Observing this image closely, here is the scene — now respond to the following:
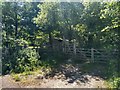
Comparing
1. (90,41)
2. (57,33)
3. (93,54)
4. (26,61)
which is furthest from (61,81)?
(57,33)

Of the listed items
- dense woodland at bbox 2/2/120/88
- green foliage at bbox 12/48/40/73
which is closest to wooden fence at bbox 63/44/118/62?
dense woodland at bbox 2/2/120/88

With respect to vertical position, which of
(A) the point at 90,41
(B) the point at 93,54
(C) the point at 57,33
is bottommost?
(B) the point at 93,54

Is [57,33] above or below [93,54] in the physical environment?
above

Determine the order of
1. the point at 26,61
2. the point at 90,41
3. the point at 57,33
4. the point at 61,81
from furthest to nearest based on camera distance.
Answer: the point at 57,33 < the point at 90,41 < the point at 26,61 < the point at 61,81

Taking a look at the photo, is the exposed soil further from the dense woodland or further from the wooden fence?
the wooden fence

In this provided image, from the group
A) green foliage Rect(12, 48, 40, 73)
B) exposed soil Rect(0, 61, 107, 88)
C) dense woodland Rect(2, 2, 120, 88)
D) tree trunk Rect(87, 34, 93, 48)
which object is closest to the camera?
exposed soil Rect(0, 61, 107, 88)

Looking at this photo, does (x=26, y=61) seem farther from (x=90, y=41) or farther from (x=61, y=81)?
(x=90, y=41)

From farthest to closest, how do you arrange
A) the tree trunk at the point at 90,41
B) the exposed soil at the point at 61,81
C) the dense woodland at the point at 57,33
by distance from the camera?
the tree trunk at the point at 90,41
the dense woodland at the point at 57,33
the exposed soil at the point at 61,81

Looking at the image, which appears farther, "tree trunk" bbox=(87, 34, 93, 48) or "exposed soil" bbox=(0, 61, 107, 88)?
"tree trunk" bbox=(87, 34, 93, 48)

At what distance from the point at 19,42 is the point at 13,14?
2.49 metres

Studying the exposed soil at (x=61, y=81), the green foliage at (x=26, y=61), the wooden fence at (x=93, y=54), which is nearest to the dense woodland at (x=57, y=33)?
the green foliage at (x=26, y=61)

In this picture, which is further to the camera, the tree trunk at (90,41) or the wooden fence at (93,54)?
the tree trunk at (90,41)

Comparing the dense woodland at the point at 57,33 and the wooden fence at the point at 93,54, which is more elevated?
the dense woodland at the point at 57,33

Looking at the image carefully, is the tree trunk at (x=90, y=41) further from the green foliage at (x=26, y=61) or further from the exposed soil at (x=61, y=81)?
the exposed soil at (x=61, y=81)
